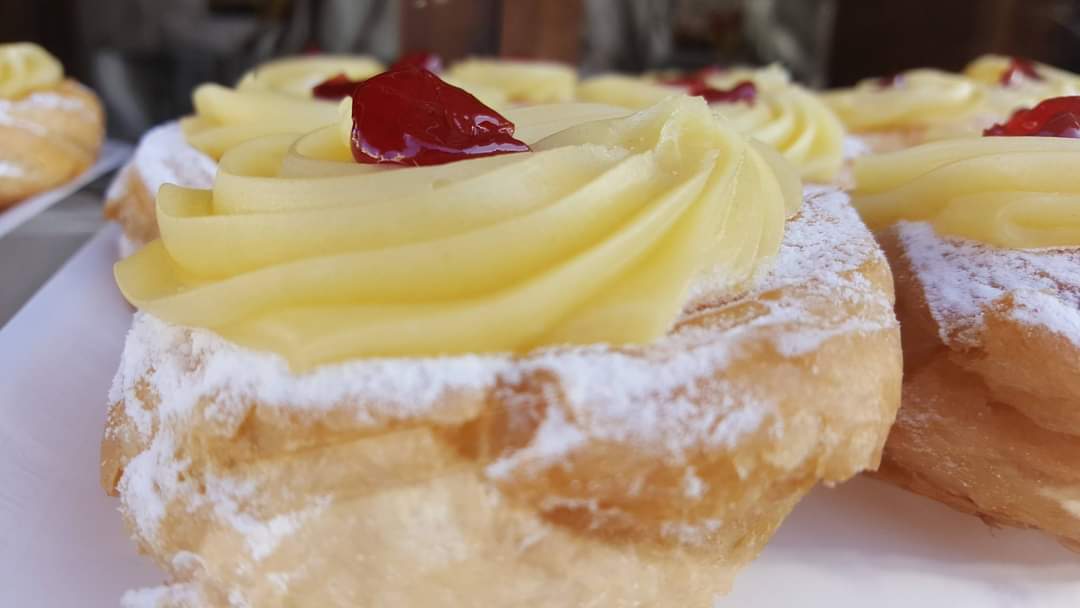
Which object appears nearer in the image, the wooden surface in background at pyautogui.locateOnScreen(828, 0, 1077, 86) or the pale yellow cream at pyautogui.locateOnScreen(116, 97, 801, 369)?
the pale yellow cream at pyautogui.locateOnScreen(116, 97, 801, 369)

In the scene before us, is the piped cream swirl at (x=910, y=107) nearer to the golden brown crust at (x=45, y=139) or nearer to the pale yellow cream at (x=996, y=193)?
the pale yellow cream at (x=996, y=193)

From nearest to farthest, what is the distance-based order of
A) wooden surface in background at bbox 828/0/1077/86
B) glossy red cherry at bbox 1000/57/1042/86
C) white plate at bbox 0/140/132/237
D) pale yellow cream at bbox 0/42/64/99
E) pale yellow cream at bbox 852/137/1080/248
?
pale yellow cream at bbox 852/137/1080/248 → white plate at bbox 0/140/132/237 → pale yellow cream at bbox 0/42/64/99 → glossy red cherry at bbox 1000/57/1042/86 → wooden surface in background at bbox 828/0/1077/86

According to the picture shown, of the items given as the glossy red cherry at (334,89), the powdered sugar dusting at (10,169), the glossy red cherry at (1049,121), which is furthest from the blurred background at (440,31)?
the glossy red cherry at (1049,121)

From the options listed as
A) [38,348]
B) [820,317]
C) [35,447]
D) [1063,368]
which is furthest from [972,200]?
[38,348]

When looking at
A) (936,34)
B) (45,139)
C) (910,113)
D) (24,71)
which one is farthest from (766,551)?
(936,34)

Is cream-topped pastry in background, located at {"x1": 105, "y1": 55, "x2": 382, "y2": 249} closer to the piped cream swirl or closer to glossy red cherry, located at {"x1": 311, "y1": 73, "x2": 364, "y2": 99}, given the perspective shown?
glossy red cherry, located at {"x1": 311, "y1": 73, "x2": 364, "y2": 99}

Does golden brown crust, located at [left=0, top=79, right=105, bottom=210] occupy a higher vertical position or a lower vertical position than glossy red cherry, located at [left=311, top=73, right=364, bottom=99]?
lower

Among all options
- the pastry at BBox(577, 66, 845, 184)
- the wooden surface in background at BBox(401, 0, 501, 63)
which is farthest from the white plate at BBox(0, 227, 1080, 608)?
the wooden surface in background at BBox(401, 0, 501, 63)

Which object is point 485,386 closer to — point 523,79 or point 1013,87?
point 523,79
